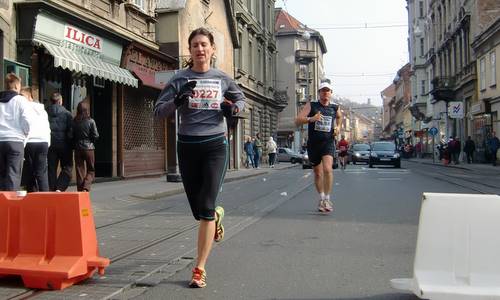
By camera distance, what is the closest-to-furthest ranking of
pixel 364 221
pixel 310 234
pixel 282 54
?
1. pixel 310 234
2. pixel 364 221
3. pixel 282 54

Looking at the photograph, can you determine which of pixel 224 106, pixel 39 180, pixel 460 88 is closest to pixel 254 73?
pixel 460 88

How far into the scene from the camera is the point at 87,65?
1426cm

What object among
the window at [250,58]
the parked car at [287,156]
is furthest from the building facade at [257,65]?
the parked car at [287,156]

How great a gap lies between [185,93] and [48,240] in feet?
5.39

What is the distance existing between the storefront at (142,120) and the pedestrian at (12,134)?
9.75 meters

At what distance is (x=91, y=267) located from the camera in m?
4.70

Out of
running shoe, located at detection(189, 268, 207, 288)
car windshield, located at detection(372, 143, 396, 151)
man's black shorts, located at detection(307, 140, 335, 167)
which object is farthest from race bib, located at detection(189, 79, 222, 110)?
car windshield, located at detection(372, 143, 396, 151)

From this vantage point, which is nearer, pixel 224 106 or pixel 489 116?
pixel 224 106

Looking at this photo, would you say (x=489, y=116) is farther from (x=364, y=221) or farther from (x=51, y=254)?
(x=51, y=254)

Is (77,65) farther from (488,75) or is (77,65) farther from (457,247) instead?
(488,75)

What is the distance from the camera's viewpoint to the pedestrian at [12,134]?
23.3 feet

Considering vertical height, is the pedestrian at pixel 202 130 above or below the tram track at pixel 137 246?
above

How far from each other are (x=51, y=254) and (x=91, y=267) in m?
0.34

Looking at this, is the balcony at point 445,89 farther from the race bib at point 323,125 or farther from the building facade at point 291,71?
the race bib at point 323,125
